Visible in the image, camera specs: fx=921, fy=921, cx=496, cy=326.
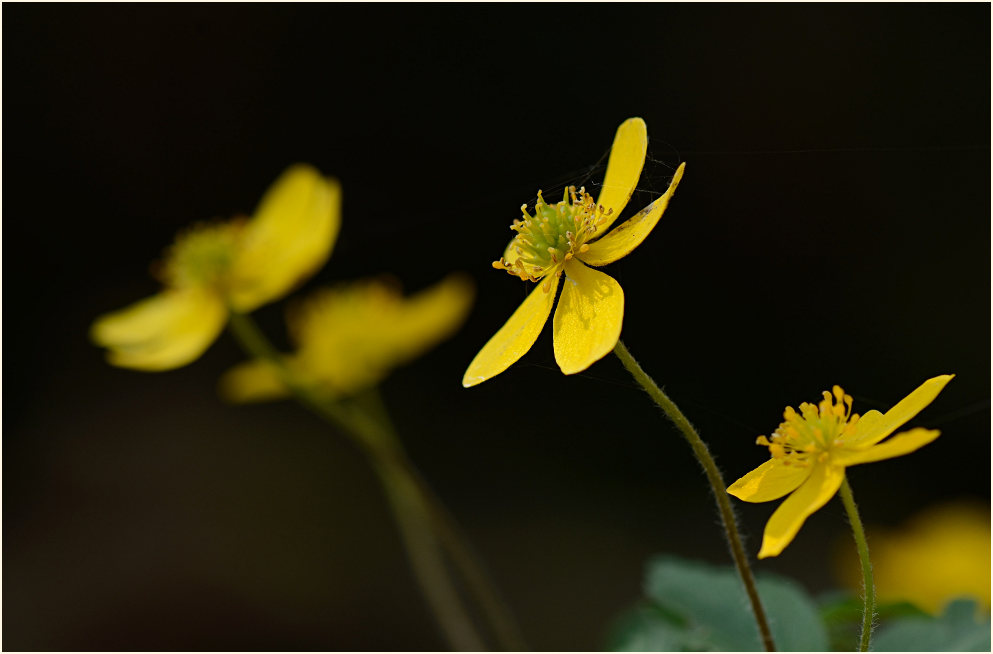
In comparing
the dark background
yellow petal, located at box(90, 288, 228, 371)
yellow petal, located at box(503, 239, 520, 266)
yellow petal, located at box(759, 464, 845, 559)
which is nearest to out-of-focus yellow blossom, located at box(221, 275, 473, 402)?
yellow petal, located at box(90, 288, 228, 371)

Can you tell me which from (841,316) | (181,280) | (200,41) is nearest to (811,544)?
(841,316)

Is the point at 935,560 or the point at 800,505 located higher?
the point at 800,505

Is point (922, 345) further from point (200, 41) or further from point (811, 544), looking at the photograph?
point (200, 41)

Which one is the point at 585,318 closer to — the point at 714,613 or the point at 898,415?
the point at 898,415

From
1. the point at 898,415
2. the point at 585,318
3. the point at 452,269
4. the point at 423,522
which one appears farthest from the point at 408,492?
the point at 452,269

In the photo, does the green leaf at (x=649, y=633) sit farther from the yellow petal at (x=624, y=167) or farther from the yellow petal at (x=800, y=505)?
the yellow petal at (x=624, y=167)

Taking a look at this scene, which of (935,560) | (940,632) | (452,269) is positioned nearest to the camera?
(940,632)
